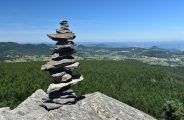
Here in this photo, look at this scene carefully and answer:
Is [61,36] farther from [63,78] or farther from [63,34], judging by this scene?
[63,78]

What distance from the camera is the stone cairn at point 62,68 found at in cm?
6003

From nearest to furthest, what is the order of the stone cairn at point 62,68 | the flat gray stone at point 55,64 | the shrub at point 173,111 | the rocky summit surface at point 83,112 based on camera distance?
the rocky summit surface at point 83,112, the flat gray stone at point 55,64, the stone cairn at point 62,68, the shrub at point 173,111

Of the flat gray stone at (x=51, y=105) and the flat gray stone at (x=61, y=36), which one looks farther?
the flat gray stone at (x=51, y=105)

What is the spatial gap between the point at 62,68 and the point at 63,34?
6.19 meters

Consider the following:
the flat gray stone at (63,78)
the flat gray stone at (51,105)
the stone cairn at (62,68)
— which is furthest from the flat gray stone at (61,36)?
the flat gray stone at (51,105)

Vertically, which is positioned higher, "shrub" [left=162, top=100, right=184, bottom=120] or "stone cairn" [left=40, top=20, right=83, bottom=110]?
"stone cairn" [left=40, top=20, right=83, bottom=110]

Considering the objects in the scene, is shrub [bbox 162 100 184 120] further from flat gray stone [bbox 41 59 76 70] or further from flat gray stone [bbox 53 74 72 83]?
Answer: flat gray stone [bbox 41 59 76 70]

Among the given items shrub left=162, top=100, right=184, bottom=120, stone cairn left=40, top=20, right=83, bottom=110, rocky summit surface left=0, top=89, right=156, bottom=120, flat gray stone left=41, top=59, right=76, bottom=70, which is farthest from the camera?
shrub left=162, top=100, right=184, bottom=120

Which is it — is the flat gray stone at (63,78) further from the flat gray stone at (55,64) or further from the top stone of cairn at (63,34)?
the top stone of cairn at (63,34)

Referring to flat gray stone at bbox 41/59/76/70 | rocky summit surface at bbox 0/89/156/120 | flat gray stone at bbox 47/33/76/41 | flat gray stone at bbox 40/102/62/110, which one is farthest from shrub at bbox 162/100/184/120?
flat gray stone at bbox 47/33/76/41

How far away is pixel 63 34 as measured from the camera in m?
60.1

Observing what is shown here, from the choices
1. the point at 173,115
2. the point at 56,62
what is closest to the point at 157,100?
the point at 173,115

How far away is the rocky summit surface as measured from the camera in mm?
57656

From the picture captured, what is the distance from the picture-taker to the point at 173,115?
9594 cm
